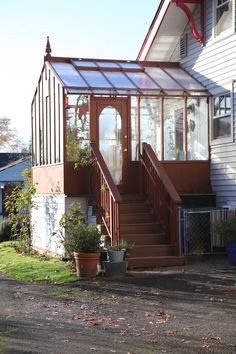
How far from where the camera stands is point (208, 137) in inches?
645

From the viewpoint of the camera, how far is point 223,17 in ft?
52.3

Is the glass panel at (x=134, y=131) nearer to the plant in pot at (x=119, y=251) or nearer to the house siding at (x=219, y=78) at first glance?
the house siding at (x=219, y=78)

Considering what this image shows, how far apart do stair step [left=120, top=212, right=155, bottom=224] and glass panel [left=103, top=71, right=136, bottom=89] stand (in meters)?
3.56

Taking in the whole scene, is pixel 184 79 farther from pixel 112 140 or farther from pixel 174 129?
pixel 112 140

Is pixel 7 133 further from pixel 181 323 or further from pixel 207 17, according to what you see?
pixel 181 323

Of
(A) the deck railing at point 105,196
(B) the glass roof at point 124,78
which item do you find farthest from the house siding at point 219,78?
(A) the deck railing at point 105,196

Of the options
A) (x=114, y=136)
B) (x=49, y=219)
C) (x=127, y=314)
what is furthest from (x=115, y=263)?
(x=49, y=219)

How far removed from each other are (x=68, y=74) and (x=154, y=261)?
585cm

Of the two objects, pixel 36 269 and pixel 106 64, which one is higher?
pixel 106 64

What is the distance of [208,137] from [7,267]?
633 centimetres

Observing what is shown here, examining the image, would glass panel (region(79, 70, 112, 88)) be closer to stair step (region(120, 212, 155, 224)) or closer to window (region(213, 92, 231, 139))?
window (region(213, 92, 231, 139))

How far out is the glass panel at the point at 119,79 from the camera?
1602cm

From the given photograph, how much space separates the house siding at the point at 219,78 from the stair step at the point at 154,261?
287 centimetres

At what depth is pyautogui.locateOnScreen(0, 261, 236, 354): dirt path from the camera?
6.99m
